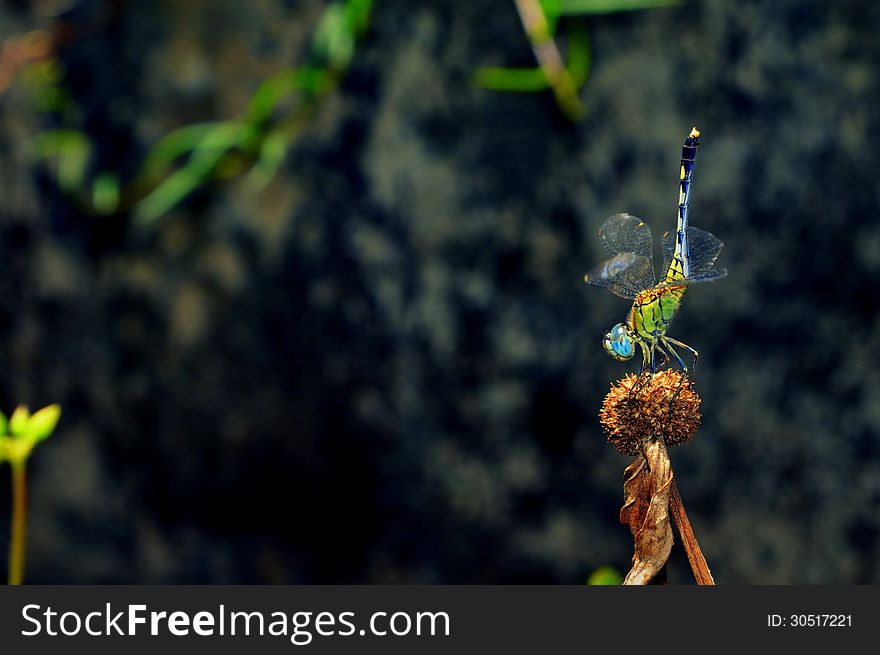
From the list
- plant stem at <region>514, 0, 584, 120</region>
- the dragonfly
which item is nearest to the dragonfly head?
the dragonfly

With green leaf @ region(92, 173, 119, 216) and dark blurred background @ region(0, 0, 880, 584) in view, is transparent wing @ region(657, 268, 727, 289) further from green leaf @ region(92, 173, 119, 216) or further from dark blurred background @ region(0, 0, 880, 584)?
green leaf @ region(92, 173, 119, 216)

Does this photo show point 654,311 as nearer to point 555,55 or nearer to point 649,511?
point 649,511

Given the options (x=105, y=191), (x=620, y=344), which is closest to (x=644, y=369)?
(x=620, y=344)

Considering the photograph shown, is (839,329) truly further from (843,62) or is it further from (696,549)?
(696,549)

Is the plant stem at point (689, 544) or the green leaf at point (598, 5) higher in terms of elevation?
the green leaf at point (598, 5)

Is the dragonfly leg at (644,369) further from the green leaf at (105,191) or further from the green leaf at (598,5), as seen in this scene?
the green leaf at (105,191)

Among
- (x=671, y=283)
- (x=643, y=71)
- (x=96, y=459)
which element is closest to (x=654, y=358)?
(x=671, y=283)

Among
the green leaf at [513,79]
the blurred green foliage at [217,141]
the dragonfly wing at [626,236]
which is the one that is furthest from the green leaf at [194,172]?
the dragonfly wing at [626,236]
